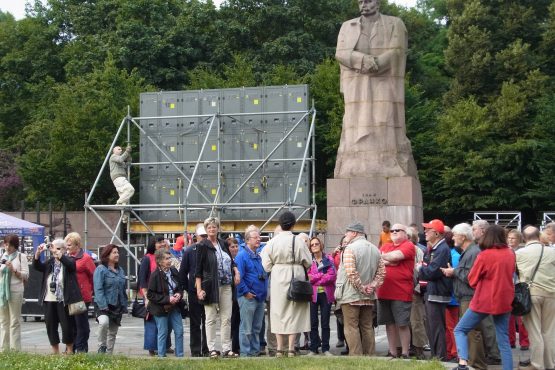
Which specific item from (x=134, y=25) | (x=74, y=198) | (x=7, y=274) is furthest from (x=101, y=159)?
(x=7, y=274)

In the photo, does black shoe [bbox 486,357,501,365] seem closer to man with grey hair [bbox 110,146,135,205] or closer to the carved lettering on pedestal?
the carved lettering on pedestal

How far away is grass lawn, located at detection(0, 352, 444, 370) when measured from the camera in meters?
11.9

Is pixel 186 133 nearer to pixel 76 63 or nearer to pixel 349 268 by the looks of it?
pixel 349 268

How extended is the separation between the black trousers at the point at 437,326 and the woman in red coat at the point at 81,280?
16.0 ft

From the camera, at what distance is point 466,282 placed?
13.2 metres

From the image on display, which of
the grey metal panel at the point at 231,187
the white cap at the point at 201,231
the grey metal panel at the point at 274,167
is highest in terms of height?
the grey metal panel at the point at 274,167

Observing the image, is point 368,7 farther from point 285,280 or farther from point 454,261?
point 285,280

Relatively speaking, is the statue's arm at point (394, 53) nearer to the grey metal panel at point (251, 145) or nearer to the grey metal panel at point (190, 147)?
the grey metal panel at point (251, 145)

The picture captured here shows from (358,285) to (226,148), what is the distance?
48.0 ft

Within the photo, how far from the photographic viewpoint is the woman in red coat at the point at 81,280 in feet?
49.0

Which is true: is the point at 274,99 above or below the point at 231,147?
above

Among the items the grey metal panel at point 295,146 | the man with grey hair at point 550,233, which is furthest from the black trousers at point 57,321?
the grey metal panel at point 295,146

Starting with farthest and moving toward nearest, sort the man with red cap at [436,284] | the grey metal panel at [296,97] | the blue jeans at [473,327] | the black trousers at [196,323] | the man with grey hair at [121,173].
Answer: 1. the grey metal panel at [296,97]
2. the man with grey hair at [121,173]
3. the black trousers at [196,323]
4. the man with red cap at [436,284]
5. the blue jeans at [473,327]

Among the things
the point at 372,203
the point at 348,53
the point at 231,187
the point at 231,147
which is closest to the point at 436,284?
the point at 372,203
